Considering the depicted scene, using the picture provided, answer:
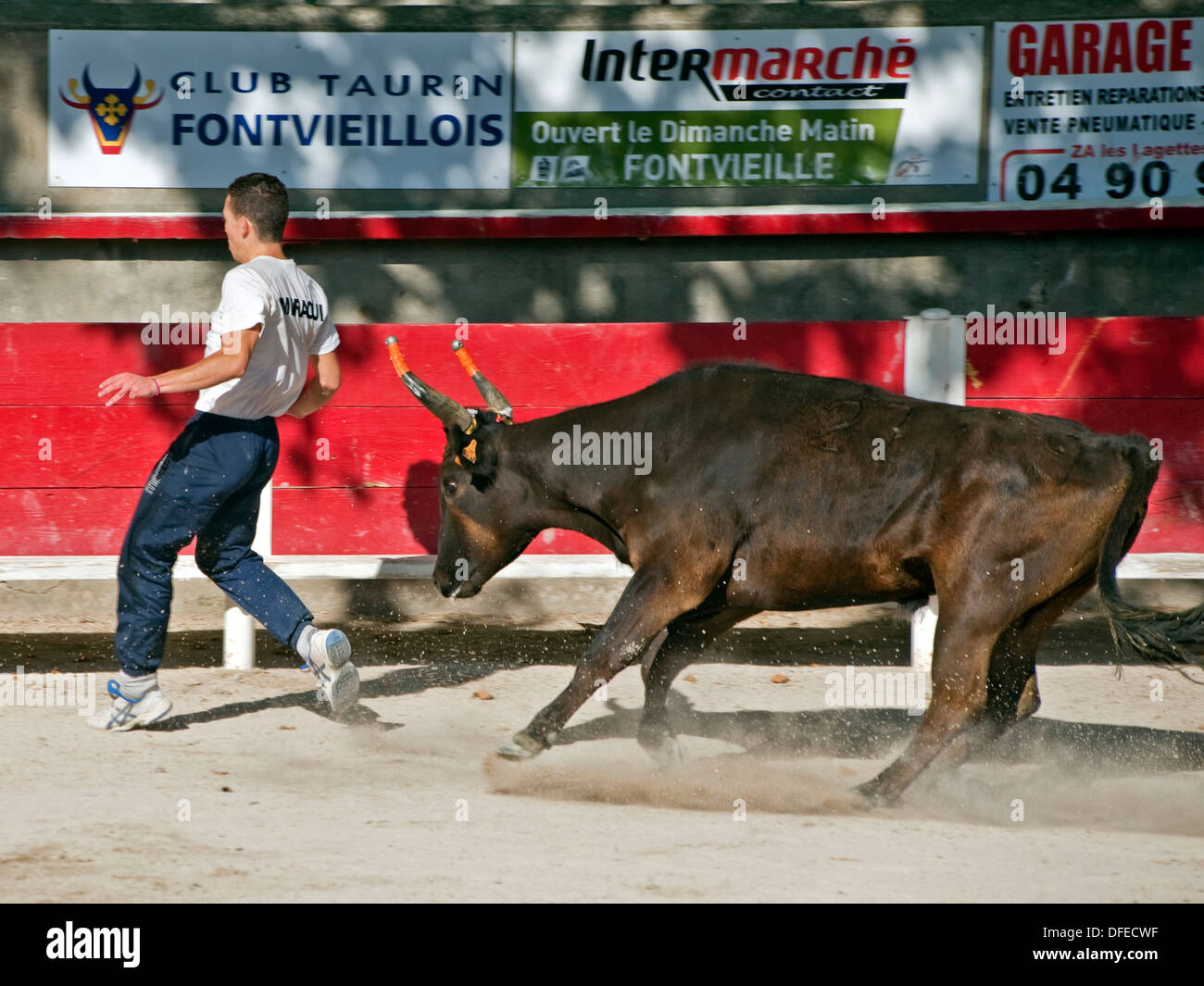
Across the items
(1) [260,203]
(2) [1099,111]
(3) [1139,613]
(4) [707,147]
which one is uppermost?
(2) [1099,111]

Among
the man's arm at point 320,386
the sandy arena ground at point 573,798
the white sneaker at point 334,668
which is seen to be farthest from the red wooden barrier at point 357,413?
the white sneaker at point 334,668

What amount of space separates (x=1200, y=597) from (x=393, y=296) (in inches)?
208

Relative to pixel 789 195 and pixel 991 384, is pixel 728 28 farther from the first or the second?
Result: pixel 991 384

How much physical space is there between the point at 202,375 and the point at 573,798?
5.38 feet

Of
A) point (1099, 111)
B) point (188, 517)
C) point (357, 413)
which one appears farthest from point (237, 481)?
point (1099, 111)

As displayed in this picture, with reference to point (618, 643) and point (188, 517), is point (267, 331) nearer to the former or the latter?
point (188, 517)

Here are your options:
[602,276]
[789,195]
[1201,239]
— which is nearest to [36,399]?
[602,276]

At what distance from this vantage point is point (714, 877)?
3.74m

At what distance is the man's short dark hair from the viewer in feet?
16.0

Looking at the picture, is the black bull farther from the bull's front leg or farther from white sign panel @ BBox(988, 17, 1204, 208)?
white sign panel @ BBox(988, 17, 1204, 208)

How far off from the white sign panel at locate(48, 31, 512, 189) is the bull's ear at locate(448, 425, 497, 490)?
4.76 meters

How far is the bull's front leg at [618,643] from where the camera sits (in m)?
4.55

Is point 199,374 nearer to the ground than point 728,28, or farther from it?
nearer to the ground

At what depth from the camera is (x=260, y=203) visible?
488 centimetres
